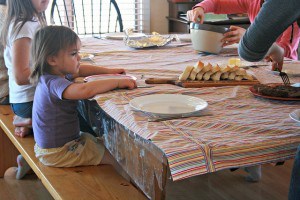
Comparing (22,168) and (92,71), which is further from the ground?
(92,71)

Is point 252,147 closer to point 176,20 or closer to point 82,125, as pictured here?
point 82,125

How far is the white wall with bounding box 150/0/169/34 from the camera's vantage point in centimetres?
436

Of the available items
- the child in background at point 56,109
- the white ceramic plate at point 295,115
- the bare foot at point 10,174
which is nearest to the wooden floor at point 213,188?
the bare foot at point 10,174

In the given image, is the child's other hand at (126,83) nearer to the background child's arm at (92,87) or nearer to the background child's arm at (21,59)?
the background child's arm at (92,87)

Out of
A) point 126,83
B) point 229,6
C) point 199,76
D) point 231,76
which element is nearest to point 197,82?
point 199,76

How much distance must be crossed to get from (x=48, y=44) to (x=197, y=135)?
80 centimetres

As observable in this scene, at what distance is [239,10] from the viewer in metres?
2.93

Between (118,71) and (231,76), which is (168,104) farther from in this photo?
(118,71)

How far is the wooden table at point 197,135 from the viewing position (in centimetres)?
108

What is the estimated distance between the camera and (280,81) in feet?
5.91

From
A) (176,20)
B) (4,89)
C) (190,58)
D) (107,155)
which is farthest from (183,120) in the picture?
(176,20)

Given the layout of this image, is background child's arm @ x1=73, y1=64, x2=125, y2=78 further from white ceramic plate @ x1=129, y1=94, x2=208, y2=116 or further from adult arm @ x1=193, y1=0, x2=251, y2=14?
adult arm @ x1=193, y1=0, x2=251, y2=14

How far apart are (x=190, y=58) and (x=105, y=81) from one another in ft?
2.54

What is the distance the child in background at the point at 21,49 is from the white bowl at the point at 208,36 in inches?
28.3
